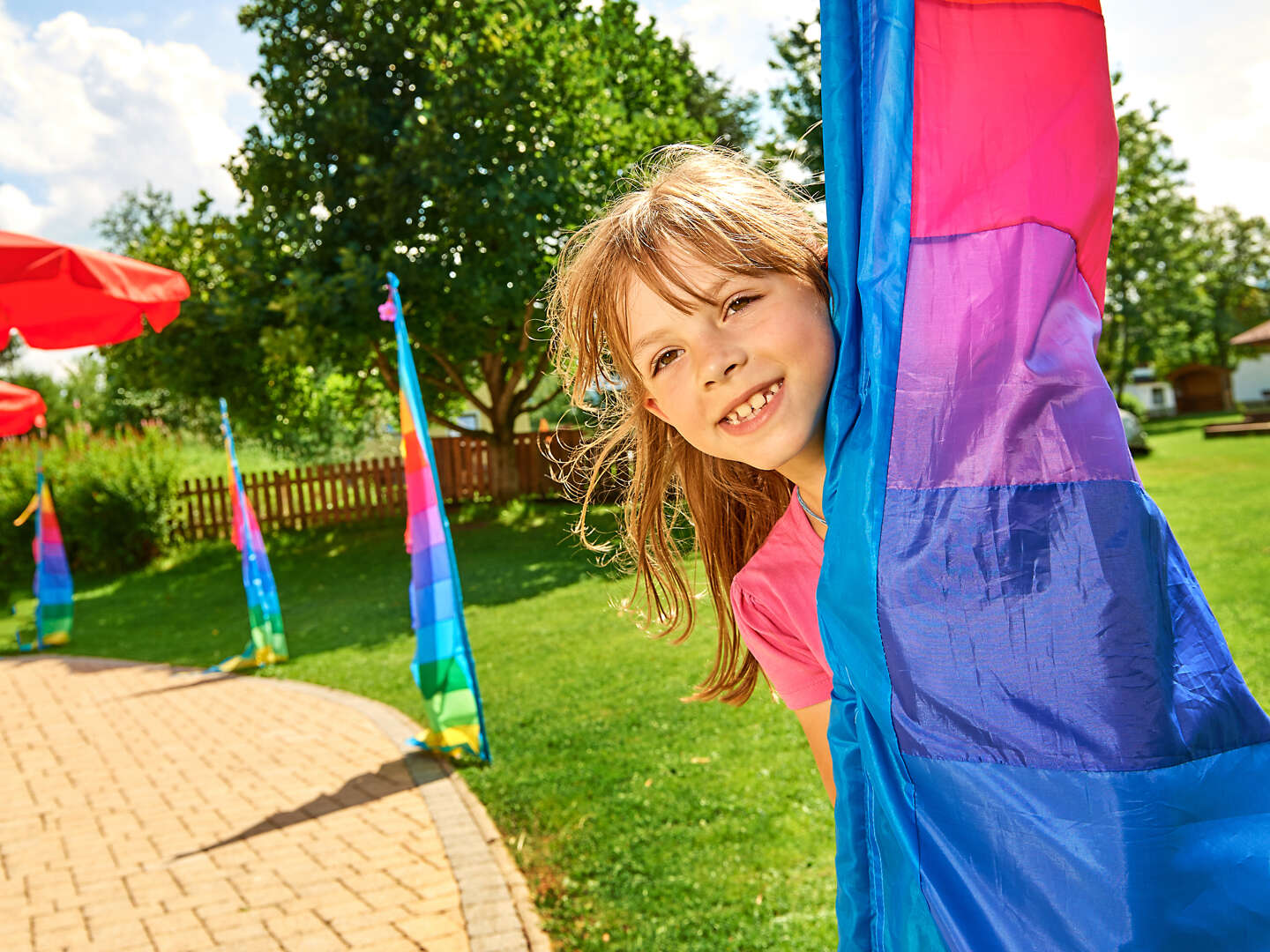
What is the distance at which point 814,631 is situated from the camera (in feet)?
5.89

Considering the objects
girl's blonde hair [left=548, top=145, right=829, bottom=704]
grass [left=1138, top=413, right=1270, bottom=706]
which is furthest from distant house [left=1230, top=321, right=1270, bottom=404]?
girl's blonde hair [left=548, top=145, right=829, bottom=704]

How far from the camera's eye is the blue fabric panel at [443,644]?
5902mm

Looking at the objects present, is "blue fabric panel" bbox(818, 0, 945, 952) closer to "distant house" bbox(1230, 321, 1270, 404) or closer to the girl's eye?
the girl's eye

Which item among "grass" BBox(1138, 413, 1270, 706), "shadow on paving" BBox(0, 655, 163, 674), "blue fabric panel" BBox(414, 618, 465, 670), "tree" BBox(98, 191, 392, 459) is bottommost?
"shadow on paving" BBox(0, 655, 163, 674)

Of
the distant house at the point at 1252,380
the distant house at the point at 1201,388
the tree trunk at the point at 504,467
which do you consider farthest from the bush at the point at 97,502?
the distant house at the point at 1252,380

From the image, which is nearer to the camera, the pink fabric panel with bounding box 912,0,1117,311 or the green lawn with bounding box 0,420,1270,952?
the pink fabric panel with bounding box 912,0,1117,311

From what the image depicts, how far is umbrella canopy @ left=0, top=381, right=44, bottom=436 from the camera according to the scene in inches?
337

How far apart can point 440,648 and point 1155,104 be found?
103 feet

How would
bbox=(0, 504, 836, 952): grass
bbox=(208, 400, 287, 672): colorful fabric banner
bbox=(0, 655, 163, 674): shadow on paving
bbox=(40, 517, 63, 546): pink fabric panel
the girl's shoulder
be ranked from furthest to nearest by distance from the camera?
1. bbox=(40, 517, 63, 546): pink fabric panel
2. bbox=(0, 655, 163, 674): shadow on paving
3. bbox=(208, 400, 287, 672): colorful fabric banner
4. bbox=(0, 504, 836, 952): grass
5. the girl's shoulder

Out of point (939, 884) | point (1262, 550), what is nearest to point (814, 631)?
point (939, 884)

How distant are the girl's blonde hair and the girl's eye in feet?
0.30

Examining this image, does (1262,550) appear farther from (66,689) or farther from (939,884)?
(66,689)

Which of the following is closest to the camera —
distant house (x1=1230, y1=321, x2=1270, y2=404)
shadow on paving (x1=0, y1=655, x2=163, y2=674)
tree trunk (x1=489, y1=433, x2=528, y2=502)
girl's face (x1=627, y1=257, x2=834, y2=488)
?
girl's face (x1=627, y1=257, x2=834, y2=488)

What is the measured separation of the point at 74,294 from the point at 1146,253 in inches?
1461
